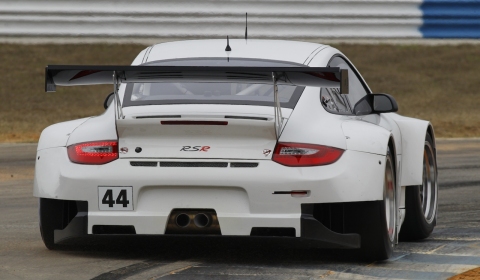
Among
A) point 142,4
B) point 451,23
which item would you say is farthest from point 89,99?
point 451,23

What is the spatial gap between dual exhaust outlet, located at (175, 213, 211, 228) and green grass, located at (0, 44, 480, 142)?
1328cm

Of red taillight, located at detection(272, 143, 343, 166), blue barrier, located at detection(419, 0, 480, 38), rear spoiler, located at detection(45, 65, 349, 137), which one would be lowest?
red taillight, located at detection(272, 143, 343, 166)

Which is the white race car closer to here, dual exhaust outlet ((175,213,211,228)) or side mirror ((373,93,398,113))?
dual exhaust outlet ((175,213,211,228))

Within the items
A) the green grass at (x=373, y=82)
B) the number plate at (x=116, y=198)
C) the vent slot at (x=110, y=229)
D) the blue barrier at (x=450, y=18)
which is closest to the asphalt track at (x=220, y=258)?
the vent slot at (x=110, y=229)

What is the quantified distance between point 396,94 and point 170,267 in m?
17.6

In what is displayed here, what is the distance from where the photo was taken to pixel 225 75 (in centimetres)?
648

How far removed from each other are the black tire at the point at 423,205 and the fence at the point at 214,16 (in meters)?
16.0

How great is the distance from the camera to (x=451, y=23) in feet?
83.5

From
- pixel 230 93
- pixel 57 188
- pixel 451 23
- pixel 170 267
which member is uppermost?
pixel 451 23

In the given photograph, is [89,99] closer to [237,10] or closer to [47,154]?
[237,10]

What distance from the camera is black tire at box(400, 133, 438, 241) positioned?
780 cm

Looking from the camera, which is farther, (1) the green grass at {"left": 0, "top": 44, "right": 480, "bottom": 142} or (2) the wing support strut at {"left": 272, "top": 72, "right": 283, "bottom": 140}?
(1) the green grass at {"left": 0, "top": 44, "right": 480, "bottom": 142}

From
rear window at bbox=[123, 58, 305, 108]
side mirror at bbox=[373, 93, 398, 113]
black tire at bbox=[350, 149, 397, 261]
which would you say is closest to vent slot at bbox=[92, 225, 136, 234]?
rear window at bbox=[123, 58, 305, 108]

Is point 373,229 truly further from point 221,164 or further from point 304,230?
point 221,164
